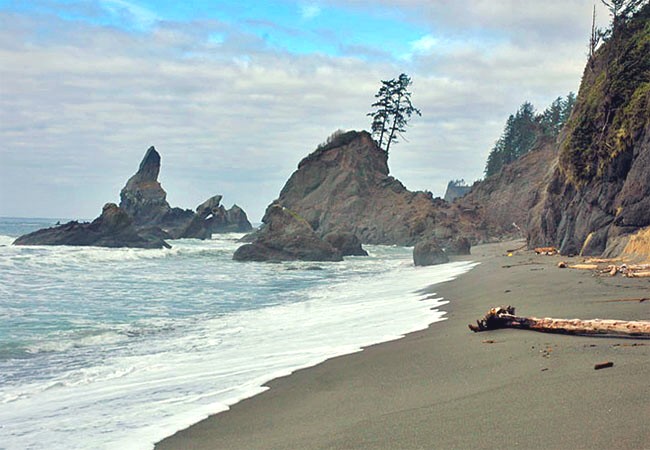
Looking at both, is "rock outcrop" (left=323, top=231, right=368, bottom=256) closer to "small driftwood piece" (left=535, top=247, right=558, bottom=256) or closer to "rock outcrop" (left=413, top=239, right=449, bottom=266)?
"rock outcrop" (left=413, top=239, right=449, bottom=266)

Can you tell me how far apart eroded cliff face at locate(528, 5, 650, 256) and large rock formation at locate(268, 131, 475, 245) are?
30069 millimetres

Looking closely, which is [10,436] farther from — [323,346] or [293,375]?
[323,346]

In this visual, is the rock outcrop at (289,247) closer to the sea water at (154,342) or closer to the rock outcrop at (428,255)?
the rock outcrop at (428,255)

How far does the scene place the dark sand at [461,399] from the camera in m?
2.95

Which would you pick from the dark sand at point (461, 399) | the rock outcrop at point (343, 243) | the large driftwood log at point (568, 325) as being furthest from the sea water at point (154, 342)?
the rock outcrop at point (343, 243)

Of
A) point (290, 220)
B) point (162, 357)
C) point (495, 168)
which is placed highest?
point (495, 168)

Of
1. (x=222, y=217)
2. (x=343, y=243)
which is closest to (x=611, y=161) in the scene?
(x=343, y=243)

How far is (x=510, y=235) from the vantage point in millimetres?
50031

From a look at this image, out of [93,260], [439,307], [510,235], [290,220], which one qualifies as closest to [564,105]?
[510,235]

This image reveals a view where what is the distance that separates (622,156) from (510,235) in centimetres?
3538

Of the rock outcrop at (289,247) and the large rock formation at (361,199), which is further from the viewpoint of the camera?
the large rock formation at (361,199)

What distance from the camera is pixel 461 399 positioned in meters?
3.73

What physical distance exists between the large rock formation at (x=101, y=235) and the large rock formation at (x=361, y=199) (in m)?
18.7

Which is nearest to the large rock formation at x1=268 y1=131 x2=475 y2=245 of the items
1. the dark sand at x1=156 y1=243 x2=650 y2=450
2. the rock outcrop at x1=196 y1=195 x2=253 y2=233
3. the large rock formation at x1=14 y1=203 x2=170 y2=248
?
the rock outcrop at x1=196 y1=195 x2=253 y2=233
